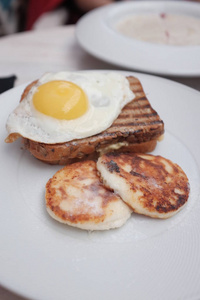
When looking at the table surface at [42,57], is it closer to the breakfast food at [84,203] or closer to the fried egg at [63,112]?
the fried egg at [63,112]

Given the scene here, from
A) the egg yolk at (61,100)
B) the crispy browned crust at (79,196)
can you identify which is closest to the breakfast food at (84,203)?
the crispy browned crust at (79,196)

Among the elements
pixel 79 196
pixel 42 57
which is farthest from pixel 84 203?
pixel 42 57

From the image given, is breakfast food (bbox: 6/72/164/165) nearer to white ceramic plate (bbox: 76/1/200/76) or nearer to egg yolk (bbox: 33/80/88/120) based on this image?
egg yolk (bbox: 33/80/88/120)

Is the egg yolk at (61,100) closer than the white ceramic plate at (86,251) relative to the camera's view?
No

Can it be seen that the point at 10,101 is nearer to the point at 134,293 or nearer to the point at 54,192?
the point at 54,192

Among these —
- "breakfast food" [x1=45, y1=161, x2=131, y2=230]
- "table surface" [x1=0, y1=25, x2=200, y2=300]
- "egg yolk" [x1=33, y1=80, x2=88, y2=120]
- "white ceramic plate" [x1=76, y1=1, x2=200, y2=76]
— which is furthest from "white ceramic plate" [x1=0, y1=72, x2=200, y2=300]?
"table surface" [x1=0, y1=25, x2=200, y2=300]

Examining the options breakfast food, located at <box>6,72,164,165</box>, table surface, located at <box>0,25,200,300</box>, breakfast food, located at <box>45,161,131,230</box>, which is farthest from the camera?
table surface, located at <box>0,25,200,300</box>
